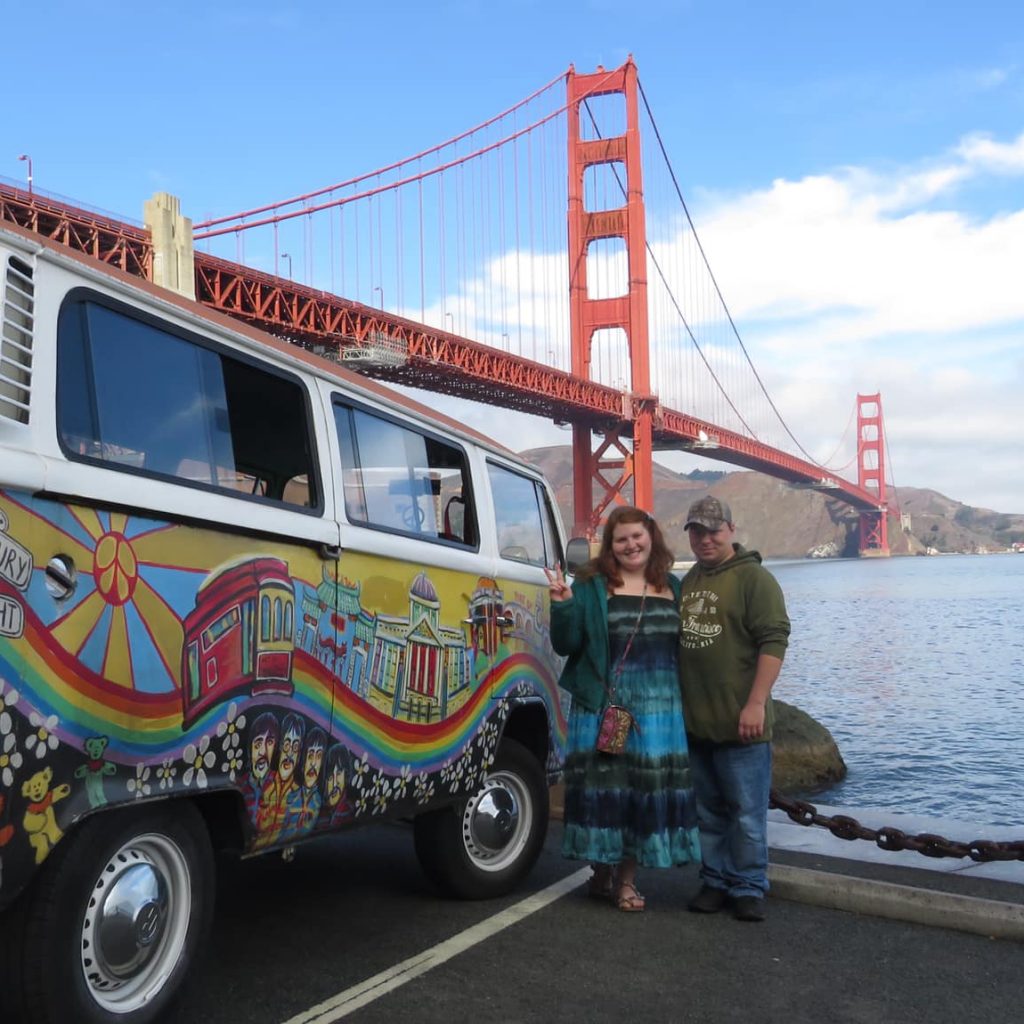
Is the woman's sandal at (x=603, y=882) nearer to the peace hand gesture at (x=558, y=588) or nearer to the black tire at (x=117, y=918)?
the peace hand gesture at (x=558, y=588)

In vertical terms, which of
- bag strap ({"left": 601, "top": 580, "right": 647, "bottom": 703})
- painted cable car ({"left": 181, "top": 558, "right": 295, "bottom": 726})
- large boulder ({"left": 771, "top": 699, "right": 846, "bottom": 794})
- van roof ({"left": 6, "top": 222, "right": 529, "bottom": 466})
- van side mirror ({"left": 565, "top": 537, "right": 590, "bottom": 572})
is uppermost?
van roof ({"left": 6, "top": 222, "right": 529, "bottom": 466})

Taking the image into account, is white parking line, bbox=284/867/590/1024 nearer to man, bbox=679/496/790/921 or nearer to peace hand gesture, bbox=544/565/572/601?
man, bbox=679/496/790/921

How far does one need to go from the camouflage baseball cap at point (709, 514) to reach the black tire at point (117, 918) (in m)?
2.22

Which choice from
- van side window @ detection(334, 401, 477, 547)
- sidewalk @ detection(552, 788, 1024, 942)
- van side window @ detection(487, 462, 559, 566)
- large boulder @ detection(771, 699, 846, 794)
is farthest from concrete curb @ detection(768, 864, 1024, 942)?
large boulder @ detection(771, 699, 846, 794)

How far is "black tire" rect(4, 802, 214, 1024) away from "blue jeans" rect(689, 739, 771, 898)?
81.5 inches

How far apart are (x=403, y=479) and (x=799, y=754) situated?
23.5 ft

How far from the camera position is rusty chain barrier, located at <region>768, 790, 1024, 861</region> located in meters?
4.26

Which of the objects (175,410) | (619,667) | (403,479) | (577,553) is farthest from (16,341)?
(619,667)

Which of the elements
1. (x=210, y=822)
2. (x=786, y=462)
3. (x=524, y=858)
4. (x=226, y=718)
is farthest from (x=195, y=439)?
(x=786, y=462)

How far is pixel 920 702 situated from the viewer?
60.0 ft

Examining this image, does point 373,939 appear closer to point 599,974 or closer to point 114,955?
point 599,974

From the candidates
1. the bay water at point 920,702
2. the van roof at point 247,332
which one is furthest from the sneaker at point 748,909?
the bay water at point 920,702

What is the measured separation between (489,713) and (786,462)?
66445 mm

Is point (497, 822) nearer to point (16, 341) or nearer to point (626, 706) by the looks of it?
point (626, 706)
